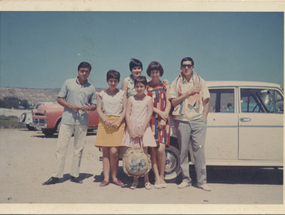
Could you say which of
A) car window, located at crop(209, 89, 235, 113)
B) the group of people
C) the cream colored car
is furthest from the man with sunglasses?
car window, located at crop(209, 89, 235, 113)

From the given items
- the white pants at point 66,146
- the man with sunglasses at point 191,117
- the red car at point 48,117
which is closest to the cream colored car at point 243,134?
the man with sunglasses at point 191,117

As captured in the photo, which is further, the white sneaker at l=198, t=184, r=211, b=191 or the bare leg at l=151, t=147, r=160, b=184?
the bare leg at l=151, t=147, r=160, b=184

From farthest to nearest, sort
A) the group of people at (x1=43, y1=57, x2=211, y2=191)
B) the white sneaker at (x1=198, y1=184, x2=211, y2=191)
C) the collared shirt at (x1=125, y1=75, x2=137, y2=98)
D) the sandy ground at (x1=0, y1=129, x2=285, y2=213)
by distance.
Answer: the collared shirt at (x1=125, y1=75, x2=137, y2=98) → the group of people at (x1=43, y1=57, x2=211, y2=191) → the white sneaker at (x1=198, y1=184, x2=211, y2=191) → the sandy ground at (x1=0, y1=129, x2=285, y2=213)

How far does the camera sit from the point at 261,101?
4441mm

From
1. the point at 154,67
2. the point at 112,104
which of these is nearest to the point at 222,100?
the point at 154,67

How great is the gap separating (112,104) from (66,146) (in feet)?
3.65

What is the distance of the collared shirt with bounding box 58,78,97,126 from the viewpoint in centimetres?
434

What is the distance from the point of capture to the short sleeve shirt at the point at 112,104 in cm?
427

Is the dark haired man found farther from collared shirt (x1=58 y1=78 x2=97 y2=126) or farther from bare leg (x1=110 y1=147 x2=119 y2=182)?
bare leg (x1=110 y1=147 x2=119 y2=182)

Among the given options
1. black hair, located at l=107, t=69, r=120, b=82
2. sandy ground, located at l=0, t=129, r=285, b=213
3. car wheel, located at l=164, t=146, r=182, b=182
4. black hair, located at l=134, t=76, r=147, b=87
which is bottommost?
sandy ground, located at l=0, t=129, r=285, b=213

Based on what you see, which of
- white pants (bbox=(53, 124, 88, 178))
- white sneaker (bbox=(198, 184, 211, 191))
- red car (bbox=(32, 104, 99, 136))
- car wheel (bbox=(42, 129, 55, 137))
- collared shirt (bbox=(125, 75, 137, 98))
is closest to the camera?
white sneaker (bbox=(198, 184, 211, 191))

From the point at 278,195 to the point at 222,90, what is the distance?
75.6 inches

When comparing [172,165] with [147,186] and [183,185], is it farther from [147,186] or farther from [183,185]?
[147,186]

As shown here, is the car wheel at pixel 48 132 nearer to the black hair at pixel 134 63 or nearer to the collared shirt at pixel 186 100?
the black hair at pixel 134 63
